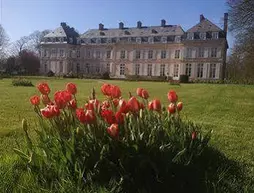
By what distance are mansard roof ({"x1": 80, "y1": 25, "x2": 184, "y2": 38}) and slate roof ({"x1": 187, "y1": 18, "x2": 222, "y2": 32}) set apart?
3327 mm

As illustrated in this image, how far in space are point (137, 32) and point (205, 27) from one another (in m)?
13.5

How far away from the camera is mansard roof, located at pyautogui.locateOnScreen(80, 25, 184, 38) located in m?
61.3

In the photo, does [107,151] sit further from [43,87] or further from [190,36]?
[190,36]

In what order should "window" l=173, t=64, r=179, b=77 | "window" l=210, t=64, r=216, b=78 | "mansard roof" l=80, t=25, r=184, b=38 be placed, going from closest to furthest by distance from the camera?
"window" l=210, t=64, r=216, b=78
"window" l=173, t=64, r=179, b=77
"mansard roof" l=80, t=25, r=184, b=38

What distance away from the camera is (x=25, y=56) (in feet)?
220

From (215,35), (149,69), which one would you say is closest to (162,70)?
(149,69)

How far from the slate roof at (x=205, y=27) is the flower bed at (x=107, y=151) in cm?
5537

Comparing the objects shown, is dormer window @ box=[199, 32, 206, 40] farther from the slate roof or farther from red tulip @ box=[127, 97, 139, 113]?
red tulip @ box=[127, 97, 139, 113]

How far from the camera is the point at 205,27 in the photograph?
56344mm

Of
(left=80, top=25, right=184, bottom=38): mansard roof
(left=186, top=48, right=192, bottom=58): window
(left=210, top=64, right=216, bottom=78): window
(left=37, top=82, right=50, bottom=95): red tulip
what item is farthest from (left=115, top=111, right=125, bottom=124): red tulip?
(left=80, top=25, right=184, bottom=38): mansard roof

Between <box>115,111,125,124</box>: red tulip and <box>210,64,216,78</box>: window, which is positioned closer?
<box>115,111,125,124</box>: red tulip

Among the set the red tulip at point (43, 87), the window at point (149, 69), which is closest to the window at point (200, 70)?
the window at point (149, 69)

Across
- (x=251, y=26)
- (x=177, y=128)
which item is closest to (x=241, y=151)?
(x=177, y=128)

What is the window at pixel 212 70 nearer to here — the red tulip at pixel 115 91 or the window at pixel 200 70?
the window at pixel 200 70
